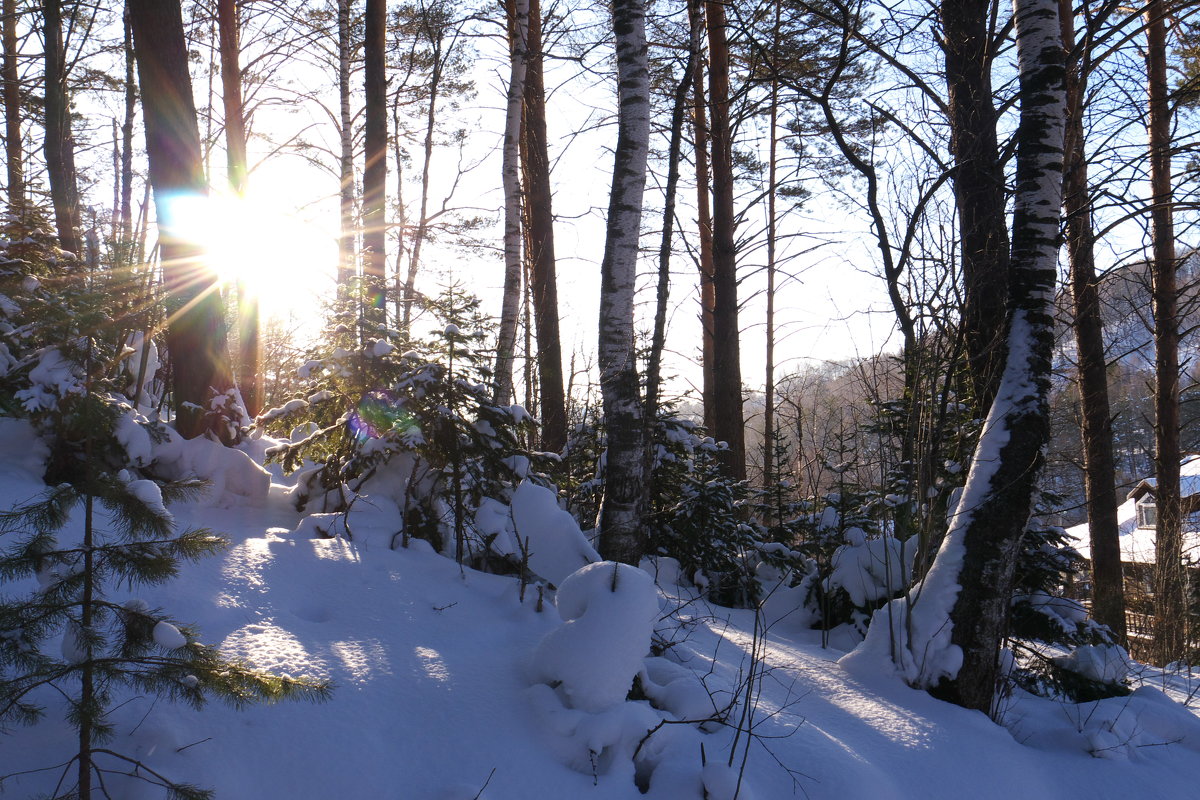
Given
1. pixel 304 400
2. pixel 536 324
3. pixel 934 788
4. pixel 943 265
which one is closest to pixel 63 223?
pixel 536 324

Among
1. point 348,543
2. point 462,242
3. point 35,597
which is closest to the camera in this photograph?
point 35,597

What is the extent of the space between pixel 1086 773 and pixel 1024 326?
2107mm

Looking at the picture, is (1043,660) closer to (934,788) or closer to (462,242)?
(934,788)

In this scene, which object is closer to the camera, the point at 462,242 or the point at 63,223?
the point at 63,223

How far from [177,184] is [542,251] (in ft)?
15.8

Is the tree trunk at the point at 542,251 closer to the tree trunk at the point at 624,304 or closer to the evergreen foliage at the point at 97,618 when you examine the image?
the tree trunk at the point at 624,304

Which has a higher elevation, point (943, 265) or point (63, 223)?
point (63, 223)

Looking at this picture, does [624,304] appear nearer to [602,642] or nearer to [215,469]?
[602,642]

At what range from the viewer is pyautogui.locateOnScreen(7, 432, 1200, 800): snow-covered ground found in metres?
2.14

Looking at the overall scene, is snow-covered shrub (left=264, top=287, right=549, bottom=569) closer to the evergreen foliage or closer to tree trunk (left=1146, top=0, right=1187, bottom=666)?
the evergreen foliage

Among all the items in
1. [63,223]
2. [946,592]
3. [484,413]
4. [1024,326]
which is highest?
[63,223]

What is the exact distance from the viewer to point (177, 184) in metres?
4.79

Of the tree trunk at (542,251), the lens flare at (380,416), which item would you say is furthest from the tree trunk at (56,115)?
the lens flare at (380,416)

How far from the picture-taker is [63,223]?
8.65m
